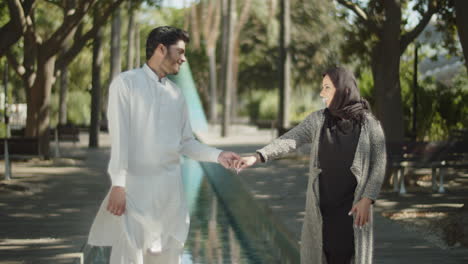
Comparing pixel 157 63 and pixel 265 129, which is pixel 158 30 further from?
pixel 265 129

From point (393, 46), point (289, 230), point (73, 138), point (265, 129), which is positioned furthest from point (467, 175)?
point (265, 129)

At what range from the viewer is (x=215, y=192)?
21172 mm

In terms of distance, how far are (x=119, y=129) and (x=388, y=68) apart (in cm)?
1321

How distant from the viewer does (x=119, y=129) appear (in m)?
5.92

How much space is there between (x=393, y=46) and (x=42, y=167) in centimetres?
991

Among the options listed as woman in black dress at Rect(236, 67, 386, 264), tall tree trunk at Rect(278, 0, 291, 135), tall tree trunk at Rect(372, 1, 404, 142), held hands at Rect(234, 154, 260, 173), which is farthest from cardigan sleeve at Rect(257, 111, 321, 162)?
tall tree trunk at Rect(278, 0, 291, 135)

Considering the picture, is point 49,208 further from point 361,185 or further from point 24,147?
point 361,185

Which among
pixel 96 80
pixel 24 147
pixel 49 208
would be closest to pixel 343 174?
pixel 49 208

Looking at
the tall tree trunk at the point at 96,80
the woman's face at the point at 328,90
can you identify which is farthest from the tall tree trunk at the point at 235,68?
the woman's face at the point at 328,90

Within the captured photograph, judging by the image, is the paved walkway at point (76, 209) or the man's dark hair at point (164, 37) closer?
the man's dark hair at point (164, 37)

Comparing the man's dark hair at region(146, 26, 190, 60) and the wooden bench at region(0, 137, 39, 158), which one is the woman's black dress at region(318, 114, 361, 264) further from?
the wooden bench at region(0, 137, 39, 158)

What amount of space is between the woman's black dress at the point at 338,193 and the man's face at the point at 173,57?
113 centimetres

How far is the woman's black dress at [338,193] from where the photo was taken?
645 centimetres

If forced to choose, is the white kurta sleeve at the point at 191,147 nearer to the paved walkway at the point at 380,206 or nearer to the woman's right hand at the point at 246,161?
the woman's right hand at the point at 246,161
